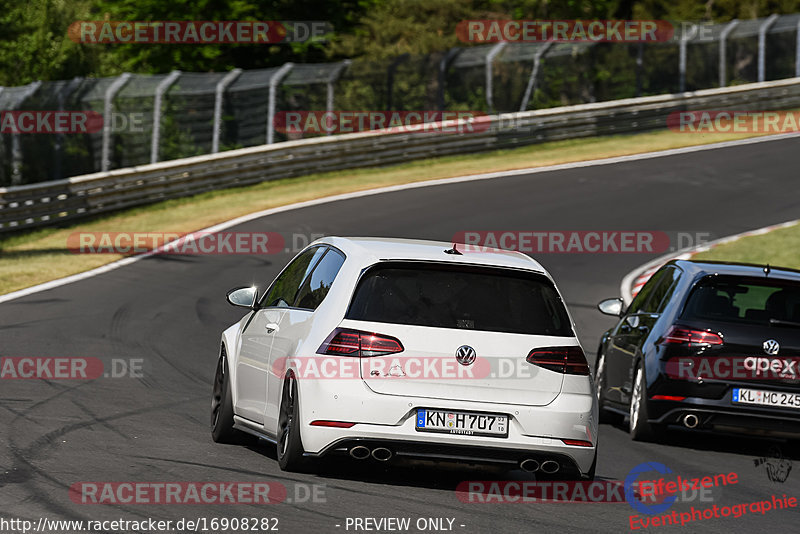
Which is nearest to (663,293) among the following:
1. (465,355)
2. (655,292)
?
(655,292)

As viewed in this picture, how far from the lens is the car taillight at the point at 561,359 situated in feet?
26.0

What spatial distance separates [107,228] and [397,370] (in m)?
19.9

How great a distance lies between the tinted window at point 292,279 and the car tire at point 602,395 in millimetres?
4237

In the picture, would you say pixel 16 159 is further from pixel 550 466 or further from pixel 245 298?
pixel 550 466

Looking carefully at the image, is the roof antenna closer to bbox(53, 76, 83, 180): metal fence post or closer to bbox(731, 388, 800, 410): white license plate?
bbox(731, 388, 800, 410): white license plate

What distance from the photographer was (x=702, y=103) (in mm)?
37938

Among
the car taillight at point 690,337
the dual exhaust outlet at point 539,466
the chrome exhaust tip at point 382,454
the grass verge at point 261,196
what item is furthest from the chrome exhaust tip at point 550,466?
the grass verge at point 261,196

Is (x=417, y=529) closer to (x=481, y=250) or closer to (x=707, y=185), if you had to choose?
(x=481, y=250)

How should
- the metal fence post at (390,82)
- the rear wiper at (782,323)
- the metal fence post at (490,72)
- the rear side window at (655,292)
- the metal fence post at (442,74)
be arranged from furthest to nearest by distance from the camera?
1. the metal fence post at (490,72)
2. the metal fence post at (442,74)
3. the metal fence post at (390,82)
4. the rear side window at (655,292)
5. the rear wiper at (782,323)

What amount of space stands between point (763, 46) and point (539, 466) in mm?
34192

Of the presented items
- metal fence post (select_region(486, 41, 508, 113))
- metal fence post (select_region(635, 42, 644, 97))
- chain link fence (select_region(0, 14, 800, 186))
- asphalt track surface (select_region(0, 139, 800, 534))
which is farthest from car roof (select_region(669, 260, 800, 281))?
metal fence post (select_region(635, 42, 644, 97))

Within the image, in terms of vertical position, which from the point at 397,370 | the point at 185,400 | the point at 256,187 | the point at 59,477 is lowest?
the point at 256,187

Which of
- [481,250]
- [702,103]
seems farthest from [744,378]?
[702,103]

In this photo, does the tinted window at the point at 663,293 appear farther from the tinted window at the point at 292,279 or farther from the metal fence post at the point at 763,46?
the metal fence post at the point at 763,46
